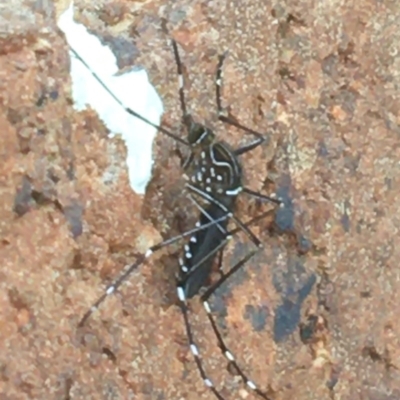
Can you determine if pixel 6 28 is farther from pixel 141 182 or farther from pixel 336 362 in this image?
pixel 336 362

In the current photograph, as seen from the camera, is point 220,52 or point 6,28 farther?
point 220,52

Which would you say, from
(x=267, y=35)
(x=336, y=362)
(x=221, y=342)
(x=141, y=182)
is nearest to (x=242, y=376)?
(x=221, y=342)

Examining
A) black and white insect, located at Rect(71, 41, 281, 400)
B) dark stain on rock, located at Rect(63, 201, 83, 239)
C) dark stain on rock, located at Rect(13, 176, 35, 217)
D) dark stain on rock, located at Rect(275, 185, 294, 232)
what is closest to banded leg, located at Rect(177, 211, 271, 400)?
black and white insect, located at Rect(71, 41, 281, 400)

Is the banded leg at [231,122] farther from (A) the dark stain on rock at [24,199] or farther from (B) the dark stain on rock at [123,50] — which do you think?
(A) the dark stain on rock at [24,199]

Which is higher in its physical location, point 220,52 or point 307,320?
point 220,52

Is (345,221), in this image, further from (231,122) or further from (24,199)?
(24,199)

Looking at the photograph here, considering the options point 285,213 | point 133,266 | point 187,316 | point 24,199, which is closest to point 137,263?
point 133,266

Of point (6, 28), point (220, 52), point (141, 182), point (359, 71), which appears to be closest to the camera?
point (6, 28)
